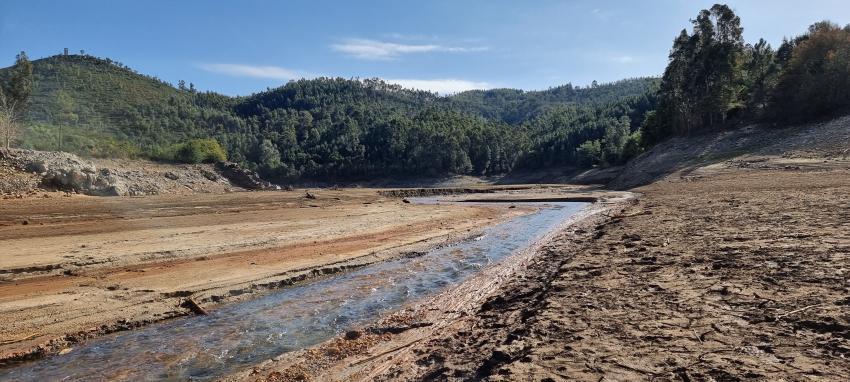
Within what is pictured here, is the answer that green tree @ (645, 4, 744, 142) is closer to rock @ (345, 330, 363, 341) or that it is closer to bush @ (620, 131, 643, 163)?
bush @ (620, 131, 643, 163)

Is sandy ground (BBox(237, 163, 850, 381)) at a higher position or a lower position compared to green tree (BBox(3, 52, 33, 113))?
lower

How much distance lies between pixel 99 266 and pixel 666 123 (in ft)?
262

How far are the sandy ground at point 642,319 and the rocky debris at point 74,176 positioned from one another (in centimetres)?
3325

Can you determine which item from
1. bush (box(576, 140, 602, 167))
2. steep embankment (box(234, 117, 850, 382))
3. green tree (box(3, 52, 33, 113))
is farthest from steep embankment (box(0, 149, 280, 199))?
bush (box(576, 140, 602, 167))

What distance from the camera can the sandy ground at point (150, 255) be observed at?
957 cm

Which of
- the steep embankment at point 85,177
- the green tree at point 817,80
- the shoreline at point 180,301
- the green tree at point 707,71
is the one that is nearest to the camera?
the shoreline at point 180,301

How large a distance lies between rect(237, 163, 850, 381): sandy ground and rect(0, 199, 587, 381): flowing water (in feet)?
2.77

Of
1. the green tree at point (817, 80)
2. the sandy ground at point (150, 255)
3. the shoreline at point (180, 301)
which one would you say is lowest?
the shoreline at point (180, 301)

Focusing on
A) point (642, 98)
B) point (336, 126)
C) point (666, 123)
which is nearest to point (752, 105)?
point (666, 123)

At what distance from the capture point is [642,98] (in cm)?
15762

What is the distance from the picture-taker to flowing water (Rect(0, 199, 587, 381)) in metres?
7.35

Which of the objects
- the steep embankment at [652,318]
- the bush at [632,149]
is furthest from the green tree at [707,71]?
the steep embankment at [652,318]

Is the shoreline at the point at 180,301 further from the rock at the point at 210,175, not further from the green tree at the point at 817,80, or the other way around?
the green tree at the point at 817,80

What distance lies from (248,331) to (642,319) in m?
7.15
